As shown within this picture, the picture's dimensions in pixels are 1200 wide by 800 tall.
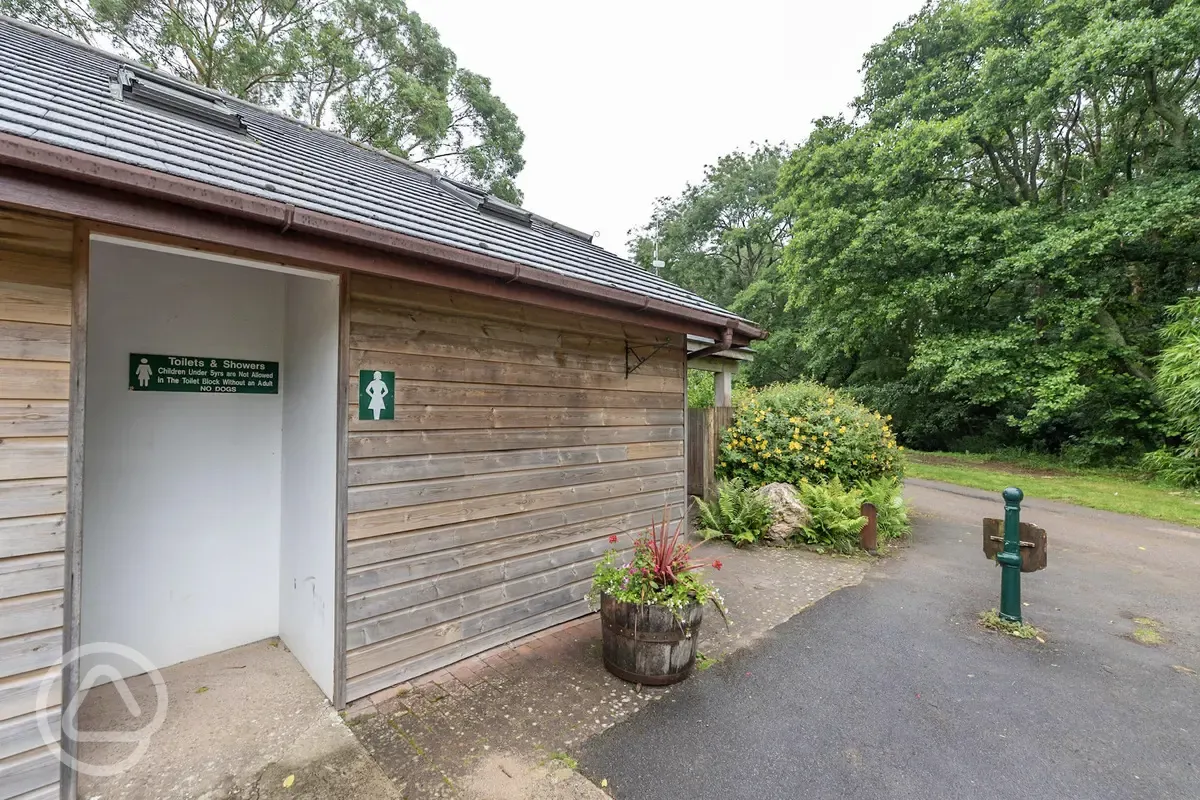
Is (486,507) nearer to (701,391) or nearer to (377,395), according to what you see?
(377,395)

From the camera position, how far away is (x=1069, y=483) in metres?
9.76

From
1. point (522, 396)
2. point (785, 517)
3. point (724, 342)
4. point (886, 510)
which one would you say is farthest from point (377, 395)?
point (886, 510)

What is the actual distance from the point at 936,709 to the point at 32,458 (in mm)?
4428

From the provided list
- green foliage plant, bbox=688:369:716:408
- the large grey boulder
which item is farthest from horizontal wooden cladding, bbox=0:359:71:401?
green foliage plant, bbox=688:369:716:408

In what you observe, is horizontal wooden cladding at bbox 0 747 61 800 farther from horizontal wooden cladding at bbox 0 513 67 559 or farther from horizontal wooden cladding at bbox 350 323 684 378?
horizontal wooden cladding at bbox 350 323 684 378

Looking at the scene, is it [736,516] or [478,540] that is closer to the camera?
[478,540]

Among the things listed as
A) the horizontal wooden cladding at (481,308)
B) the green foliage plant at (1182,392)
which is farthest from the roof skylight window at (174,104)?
the green foliage plant at (1182,392)

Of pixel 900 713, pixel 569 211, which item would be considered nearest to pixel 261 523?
pixel 900 713

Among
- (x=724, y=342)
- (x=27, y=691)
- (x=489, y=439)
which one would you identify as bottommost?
(x=27, y=691)

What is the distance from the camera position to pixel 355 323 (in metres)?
2.64

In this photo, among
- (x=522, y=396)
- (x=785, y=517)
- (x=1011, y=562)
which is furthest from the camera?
(x=785, y=517)

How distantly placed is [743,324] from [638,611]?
2786 mm

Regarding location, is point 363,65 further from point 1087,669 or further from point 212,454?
point 1087,669

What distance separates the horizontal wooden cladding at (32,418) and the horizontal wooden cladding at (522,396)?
1322 millimetres
